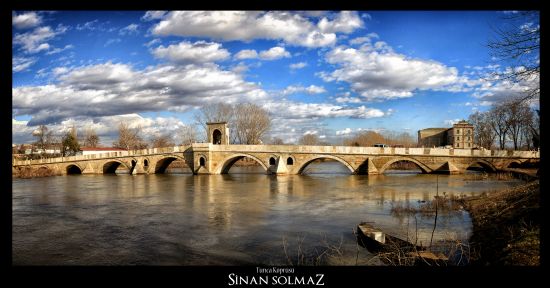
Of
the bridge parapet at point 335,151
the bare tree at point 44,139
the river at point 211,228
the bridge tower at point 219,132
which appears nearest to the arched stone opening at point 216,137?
the bridge tower at point 219,132

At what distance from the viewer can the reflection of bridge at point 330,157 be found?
865 inches

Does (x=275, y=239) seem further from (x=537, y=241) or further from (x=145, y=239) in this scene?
(x=537, y=241)

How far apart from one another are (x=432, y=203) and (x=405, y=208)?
1.15 m

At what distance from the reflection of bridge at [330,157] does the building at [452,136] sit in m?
18.5

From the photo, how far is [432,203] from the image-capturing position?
1030 cm

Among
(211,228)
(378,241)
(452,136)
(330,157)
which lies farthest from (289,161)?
(452,136)

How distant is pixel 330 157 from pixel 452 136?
2947cm

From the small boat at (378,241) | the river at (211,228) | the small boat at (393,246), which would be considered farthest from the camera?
the river at (211,228)

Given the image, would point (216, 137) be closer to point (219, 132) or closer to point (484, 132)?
point (219, 132)

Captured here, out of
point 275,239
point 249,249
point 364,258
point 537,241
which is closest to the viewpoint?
point 537,241

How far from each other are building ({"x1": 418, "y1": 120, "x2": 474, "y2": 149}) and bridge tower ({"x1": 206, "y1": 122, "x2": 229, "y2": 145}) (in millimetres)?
26314

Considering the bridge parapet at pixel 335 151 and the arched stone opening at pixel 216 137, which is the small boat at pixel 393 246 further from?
the arched stone opening at pixel 216 137
